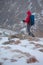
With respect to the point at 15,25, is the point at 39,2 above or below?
above

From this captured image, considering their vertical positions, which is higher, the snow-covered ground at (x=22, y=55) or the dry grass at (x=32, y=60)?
the snow-covered ground at (x=22, y=55)

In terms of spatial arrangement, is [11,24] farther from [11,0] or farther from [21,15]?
[11,0]

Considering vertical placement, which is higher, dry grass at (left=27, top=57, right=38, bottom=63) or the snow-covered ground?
the snow-covered ground

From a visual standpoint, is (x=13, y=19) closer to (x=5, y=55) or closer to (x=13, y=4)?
(x=13, y=4)

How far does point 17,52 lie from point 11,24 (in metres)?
10.1

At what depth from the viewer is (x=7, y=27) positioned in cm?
1527

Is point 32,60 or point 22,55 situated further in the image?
point 22,55

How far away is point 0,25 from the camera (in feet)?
50.9

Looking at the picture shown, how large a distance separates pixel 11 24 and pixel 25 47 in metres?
9.42

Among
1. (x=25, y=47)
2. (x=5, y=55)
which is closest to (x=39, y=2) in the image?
(x=25, y=47)

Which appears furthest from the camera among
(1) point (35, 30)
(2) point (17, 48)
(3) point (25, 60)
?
(1) point (35, 30)

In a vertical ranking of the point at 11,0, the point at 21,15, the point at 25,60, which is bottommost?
the point at 25,60

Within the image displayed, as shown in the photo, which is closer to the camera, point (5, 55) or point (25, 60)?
point (25, 60)

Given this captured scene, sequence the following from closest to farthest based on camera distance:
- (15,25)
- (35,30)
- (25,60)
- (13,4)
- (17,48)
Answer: (25,60) < (17,48) < (35,30) < (15,25) < (13,4)
